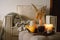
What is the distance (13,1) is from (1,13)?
1.81 feet

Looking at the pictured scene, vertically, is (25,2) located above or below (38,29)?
Result: above

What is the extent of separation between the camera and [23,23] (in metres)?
4.46

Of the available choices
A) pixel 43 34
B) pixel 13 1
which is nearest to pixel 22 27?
pixel 13 1

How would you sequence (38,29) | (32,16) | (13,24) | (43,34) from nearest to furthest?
1. (43,34)
2. (38,29)
3. (13,24)
4. (32,16)

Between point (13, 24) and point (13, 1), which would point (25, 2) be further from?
point (13, 24)

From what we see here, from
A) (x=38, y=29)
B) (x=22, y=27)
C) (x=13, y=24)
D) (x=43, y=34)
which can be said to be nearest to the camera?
(x=43, y=34)

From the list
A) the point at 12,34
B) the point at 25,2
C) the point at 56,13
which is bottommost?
the point at 12,34

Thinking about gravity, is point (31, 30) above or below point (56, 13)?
below

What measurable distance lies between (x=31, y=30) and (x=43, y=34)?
0.33 m

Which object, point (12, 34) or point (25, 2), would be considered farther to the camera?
point (25, 2)

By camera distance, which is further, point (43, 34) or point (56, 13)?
point (56, 13)

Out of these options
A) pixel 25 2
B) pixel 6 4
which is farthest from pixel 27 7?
pixel 6 4

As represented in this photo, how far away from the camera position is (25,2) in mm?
5164

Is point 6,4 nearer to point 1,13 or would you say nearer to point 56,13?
point 1,13
